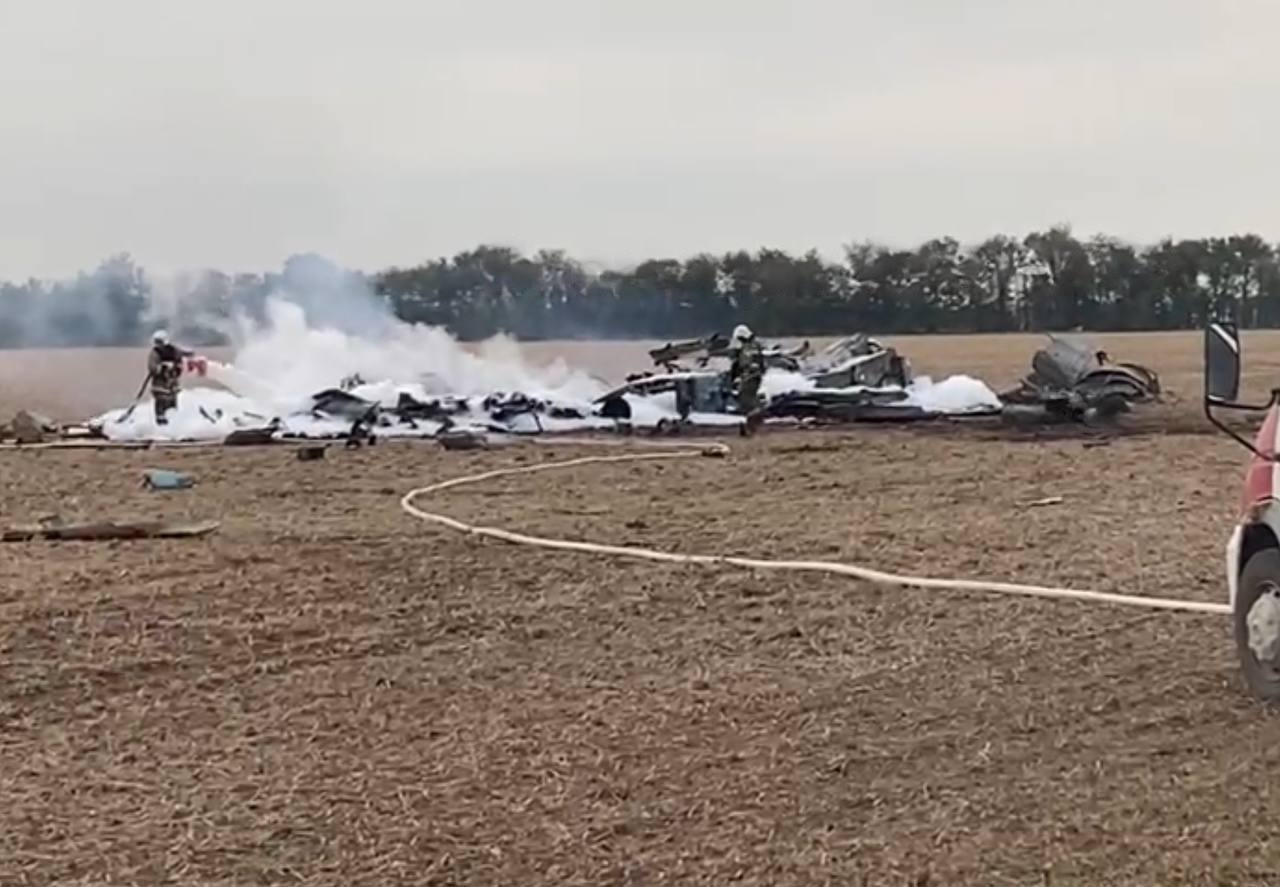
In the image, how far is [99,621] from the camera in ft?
33.6

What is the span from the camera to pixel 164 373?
2855 centimetres

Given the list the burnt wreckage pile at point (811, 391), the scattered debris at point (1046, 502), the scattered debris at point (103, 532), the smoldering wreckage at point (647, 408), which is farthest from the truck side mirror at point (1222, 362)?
the burnt wreckage pile at point (811, 391)

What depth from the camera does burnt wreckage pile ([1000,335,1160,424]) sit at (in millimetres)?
27359

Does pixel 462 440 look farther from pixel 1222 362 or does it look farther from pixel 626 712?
pixel 1222 362

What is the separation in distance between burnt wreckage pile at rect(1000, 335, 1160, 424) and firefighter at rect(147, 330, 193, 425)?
12.7 meters

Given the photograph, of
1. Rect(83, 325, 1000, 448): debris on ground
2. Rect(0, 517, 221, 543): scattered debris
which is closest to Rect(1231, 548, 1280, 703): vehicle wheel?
Rect(0, 517, 221, 543): scattered debris

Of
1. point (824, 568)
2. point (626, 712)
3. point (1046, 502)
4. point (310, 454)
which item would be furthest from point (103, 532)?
point (310, 454)

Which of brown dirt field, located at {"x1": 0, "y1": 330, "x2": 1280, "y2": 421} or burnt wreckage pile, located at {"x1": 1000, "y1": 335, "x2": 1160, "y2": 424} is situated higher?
burnt wreckage pile, located at {"x1": 1000, "y1": 335, "x2": 1160, "y2": 424}

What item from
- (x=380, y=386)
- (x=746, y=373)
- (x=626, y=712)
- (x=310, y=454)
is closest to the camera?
(x=626, y=712)

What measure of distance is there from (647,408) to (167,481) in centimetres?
1095

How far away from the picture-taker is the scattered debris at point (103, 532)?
1423 centimetres

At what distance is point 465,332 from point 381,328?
1107 cm

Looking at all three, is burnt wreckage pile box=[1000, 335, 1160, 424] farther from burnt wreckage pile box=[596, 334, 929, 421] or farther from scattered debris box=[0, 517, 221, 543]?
scattered debris box=[0, 517, 221, 543]

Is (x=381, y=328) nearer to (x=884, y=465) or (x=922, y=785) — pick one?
(x=884, y=465)
